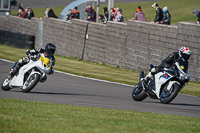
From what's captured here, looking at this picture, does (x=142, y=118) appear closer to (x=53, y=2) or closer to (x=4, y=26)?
(x=4, y=26)

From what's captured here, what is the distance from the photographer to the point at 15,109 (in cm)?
805

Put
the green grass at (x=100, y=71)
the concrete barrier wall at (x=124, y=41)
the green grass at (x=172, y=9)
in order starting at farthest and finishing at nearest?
the green grass at (x=172, y=9) < the concrete barrier wall at (x=124, y=41) < the green grass at (x=100, y=71)

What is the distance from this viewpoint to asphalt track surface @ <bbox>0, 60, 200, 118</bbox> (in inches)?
401

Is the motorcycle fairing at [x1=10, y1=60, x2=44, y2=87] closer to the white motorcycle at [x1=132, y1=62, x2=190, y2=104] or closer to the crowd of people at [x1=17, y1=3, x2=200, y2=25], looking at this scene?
the white motorcycle at [x1=132, y1=62, x2=190, y2=104]

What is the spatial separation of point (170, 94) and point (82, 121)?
4.06m

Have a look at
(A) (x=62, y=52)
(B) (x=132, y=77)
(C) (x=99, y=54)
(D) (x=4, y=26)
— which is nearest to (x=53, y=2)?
(D) (x=4, y=26)

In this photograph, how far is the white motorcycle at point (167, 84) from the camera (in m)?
10.3

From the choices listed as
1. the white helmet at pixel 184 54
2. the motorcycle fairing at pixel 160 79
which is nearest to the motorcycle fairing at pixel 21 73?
the motorcycle fairing at pixel 160 79

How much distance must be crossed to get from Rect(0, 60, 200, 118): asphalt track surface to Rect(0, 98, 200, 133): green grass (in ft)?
5.18

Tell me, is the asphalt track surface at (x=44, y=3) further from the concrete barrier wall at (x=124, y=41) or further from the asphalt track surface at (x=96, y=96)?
the asphalt track surface at (x=96, y=96)

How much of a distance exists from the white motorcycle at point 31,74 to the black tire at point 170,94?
3119mm

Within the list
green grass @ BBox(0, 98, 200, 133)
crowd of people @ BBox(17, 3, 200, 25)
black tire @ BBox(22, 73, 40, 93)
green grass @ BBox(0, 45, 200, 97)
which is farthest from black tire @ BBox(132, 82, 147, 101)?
crowd of people @ BBox(17, 3, 200, 25)

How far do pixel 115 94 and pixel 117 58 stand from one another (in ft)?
26.7

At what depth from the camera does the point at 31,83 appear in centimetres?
1117
